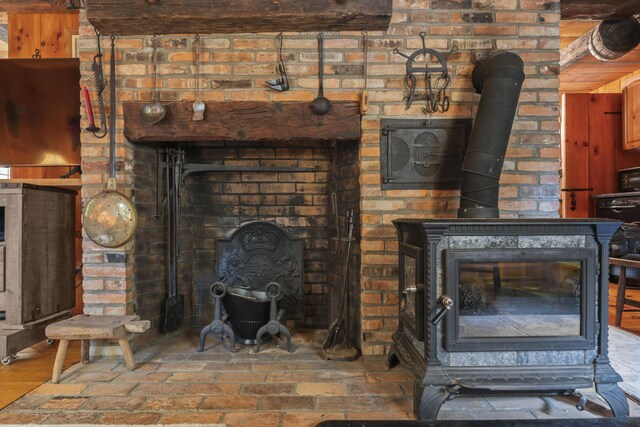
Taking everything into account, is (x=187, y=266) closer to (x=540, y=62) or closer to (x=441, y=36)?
(x=441, y=36)

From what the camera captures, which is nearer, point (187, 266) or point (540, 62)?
point (540, 62)

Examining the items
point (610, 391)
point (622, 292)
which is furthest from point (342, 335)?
point (622, 292)

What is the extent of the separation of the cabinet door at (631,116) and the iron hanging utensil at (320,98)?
4.12m

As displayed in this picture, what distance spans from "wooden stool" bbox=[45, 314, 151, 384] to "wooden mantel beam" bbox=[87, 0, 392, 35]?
1629 mm

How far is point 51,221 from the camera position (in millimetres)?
2639

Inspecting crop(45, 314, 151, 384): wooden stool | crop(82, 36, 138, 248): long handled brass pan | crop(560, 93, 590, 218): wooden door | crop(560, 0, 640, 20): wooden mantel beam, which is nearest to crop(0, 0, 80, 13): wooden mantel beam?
crop(82, 36, 138, 248): long handled brass pan

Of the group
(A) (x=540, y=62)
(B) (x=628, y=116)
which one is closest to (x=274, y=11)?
(A) (x=540, y=62)

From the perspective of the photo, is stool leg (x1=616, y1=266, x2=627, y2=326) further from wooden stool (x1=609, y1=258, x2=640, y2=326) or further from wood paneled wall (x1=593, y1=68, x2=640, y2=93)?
wood paneled wall (x1=593, y1=68, x2=640, y2=93)

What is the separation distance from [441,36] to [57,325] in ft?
8.65

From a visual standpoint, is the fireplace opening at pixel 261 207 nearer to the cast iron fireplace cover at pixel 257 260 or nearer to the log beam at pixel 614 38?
the cast iron fireplace cover at pixel 257 260

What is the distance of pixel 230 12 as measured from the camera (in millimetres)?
2268

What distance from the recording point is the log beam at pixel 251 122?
241 centimetres

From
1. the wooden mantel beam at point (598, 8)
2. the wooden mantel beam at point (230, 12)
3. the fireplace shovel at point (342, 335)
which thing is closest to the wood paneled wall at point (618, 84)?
the wooden mantel beam at point (598, 8)

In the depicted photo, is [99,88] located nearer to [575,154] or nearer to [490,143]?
[490,143]
